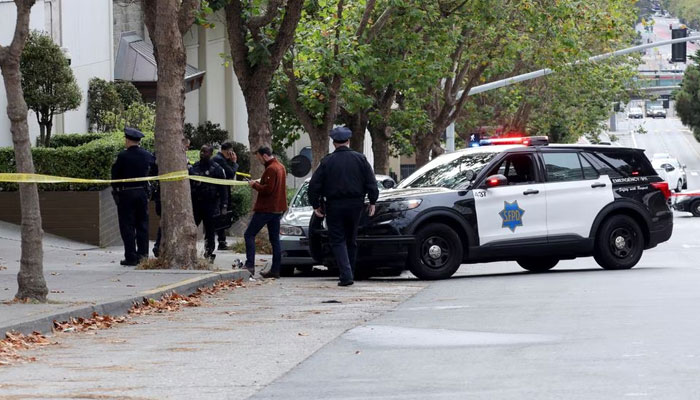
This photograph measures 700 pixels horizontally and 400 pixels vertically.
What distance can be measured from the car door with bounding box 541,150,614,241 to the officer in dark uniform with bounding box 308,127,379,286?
9.50 feet

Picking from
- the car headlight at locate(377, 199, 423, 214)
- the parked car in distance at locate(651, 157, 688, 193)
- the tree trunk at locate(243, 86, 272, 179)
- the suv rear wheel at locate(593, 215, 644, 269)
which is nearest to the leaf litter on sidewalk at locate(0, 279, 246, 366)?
the car headlight at locate(377, 199, 423, 214)

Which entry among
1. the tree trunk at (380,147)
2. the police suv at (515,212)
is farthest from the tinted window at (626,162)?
the tree trunk at (380,147)

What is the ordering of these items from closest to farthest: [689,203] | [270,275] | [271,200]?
1. [271,200]
2. [270,275]
3. [689,203]

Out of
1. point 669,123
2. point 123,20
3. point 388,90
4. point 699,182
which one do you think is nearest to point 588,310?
point 388,90

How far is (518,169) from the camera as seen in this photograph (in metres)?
18.2

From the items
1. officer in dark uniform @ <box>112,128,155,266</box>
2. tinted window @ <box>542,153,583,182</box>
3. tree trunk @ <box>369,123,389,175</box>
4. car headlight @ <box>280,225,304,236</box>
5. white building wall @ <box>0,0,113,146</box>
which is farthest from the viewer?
tree trunk @ <box>369,123,389,175</box>

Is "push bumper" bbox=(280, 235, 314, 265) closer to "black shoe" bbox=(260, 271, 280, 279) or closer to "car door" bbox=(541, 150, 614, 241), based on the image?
"black shoe" bbox=(260, 271, 280, 279)

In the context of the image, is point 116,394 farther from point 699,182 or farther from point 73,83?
point 699,182

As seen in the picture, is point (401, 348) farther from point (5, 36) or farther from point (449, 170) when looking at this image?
point (5, 36)

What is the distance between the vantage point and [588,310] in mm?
12406

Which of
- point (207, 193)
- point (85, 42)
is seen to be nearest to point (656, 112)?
point (85, 42)

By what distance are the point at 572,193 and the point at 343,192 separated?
11.8 ft

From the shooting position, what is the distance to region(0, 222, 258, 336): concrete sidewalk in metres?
12.1

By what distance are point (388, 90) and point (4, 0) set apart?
1006 centimetres
